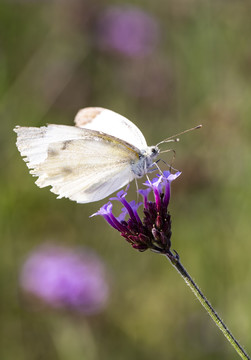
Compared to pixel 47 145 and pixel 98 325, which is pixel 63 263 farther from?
pixel 47 145

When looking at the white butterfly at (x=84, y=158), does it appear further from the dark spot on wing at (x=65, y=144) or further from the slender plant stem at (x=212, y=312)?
the slender plant stem at (x=212, y=312)

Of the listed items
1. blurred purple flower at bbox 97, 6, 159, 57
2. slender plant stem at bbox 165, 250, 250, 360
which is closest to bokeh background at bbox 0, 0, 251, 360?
blurred purple flower at bbox 97, 6, 159, 57

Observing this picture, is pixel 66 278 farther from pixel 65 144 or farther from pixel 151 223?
pixel 151 223

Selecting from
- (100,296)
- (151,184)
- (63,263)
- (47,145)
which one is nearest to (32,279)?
(63,263)

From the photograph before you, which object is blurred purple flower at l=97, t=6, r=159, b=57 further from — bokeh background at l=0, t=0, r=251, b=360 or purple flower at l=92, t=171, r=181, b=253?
purple flower at l=92, t=171, r=181, b=253

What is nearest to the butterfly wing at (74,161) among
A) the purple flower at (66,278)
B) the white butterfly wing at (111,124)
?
the white butterfly wing at (111,124)
